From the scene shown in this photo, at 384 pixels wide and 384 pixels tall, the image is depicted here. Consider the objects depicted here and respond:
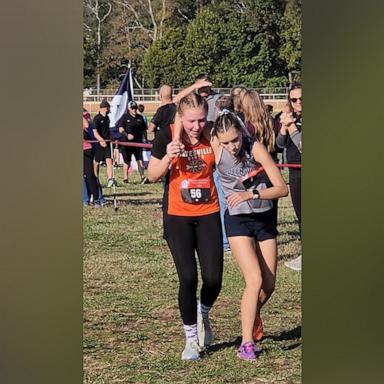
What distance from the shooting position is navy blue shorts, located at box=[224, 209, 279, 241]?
19.3 feet

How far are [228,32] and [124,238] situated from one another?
4.78 ft

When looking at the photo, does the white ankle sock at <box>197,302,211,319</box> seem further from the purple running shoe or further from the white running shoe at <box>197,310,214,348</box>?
the purple running shoe

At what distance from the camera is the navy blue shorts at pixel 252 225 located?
19.3ft

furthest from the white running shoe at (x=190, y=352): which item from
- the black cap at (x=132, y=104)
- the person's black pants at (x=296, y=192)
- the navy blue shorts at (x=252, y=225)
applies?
the black cap at (x=132, y=104)

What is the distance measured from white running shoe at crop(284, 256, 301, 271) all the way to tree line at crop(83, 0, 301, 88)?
1091mm

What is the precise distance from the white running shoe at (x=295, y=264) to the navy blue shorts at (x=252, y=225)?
A: 0.19 metres

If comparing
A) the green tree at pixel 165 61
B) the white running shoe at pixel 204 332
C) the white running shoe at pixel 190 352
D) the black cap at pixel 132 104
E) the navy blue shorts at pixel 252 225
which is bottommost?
the white running shoe at pixel 190 352

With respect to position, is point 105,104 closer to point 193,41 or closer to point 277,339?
point 193,41

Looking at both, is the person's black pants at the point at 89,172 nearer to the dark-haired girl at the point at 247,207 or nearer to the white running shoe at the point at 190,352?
the dark-haired girl at the point at 247,207

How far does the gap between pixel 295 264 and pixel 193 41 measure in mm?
1530

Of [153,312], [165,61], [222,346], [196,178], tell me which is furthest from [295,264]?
[165,61]

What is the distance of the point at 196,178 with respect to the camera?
5863 millimetres
